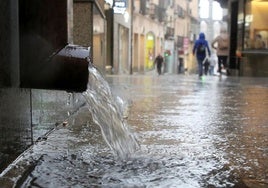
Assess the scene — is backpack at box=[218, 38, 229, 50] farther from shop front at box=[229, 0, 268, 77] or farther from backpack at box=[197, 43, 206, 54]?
backpack at box=[197, 43, 206, 54]

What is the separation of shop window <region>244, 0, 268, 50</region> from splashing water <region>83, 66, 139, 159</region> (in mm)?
17872

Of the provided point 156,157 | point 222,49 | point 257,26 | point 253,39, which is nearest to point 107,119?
point 156,157

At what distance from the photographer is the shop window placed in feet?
70.9

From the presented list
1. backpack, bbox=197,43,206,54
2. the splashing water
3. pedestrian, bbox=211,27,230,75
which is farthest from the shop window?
the splashing water

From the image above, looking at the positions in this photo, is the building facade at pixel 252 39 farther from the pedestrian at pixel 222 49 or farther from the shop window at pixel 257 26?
the pedestrian at pixel 222 49

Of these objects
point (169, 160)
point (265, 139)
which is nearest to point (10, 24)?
point (169, 160)

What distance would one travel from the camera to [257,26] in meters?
22.0

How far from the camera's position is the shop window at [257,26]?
70.9 feet

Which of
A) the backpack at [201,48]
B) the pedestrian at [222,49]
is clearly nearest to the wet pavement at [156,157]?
the backpack at [201,48]

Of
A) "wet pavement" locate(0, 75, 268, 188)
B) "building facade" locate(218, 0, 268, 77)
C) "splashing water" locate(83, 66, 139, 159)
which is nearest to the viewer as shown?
"wet pavement" locate(0, 75, 268, 188)

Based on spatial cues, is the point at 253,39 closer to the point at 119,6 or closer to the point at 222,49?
the point at 222,49

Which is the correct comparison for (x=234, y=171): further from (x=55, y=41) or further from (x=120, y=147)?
(x=55, y=41)

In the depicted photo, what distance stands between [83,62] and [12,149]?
655 mm

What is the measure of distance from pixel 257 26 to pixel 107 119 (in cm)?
1884
